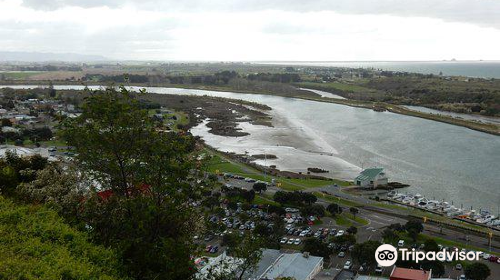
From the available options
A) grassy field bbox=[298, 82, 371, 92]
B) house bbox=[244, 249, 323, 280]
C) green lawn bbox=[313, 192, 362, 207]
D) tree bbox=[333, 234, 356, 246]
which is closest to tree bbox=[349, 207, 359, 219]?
green lawn bbox=[313, 192, 362, 207]

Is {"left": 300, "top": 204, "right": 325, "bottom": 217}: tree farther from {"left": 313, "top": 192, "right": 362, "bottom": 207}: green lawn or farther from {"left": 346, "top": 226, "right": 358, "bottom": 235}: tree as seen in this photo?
{"left": 313, "top": 192, "right": 362, "bottom": 207}: green lawn

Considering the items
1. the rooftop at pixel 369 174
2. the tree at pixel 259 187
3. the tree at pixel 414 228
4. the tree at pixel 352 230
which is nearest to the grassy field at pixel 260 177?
the rooftop at pixel 369 174

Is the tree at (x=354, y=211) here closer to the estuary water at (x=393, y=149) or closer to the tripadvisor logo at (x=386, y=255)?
the estuary water at (x=393, y=149)

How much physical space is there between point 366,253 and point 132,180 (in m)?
7.16

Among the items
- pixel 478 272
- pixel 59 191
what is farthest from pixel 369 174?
pixel 59 191

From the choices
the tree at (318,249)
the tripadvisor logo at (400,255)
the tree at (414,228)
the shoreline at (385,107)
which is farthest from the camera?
the shoreline at (385,107)

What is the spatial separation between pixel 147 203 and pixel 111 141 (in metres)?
0.86

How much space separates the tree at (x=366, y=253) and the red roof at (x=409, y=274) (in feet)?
3.46

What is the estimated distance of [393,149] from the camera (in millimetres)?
24953

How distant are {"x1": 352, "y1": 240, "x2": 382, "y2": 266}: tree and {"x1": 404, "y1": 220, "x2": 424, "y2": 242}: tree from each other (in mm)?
2204

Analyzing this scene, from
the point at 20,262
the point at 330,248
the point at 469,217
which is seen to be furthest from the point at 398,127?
the point at 20,262

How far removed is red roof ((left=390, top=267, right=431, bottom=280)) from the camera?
8.95 metres

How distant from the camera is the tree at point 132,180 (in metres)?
4.72

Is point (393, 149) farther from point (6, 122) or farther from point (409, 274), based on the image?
point (6, 122)
